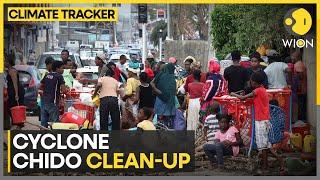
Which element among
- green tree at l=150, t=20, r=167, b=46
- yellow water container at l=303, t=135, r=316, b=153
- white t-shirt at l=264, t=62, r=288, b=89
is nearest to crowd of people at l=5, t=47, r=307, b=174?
white t-shirt at l=264, t=62, r=288, b=89

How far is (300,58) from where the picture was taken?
13.0m

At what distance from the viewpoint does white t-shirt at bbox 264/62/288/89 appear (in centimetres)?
1330

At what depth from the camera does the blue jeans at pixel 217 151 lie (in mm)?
13266

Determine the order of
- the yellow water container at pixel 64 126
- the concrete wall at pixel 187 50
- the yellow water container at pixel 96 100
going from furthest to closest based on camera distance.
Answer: the concrete wall at pixel 187 50
the yellow water container at pixel 96 100
the yellow water container at pixel 64 126

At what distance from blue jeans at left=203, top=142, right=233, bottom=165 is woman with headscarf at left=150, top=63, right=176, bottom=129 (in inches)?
22.6

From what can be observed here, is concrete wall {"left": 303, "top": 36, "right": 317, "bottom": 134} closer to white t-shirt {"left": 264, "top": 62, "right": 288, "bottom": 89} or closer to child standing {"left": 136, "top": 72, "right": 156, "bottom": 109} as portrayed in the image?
white t-shirt {"left": 264, "top": 62, "right": 288, "bottom": 89}

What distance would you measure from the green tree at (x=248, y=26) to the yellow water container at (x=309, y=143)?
46.6 inches

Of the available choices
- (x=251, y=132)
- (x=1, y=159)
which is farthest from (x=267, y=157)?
(x=1, y=159)

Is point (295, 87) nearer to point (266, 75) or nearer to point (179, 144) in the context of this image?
point (266, 75)

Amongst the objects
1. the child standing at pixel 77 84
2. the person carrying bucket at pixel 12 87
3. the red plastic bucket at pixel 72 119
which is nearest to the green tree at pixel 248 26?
the child standing at pixel 77 84

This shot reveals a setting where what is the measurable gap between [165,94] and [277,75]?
57.6 inches

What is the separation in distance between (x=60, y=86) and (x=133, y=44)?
1131mm

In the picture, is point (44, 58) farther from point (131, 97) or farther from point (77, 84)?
point (131, 97)

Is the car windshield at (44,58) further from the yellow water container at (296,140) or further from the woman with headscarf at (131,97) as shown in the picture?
the yellow water container at (296,140)
